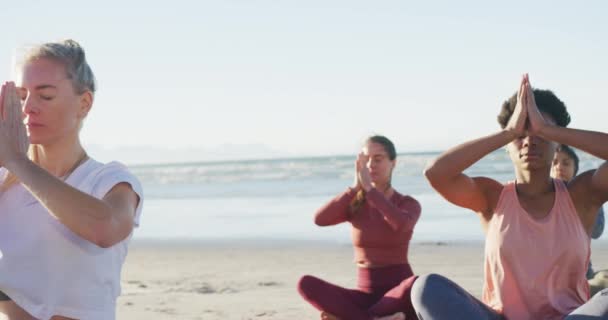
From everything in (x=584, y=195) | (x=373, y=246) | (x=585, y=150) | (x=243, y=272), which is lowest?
(x=243, y=272)

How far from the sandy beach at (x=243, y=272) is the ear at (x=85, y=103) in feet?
15.5

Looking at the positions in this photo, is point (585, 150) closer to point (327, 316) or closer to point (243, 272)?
point (327, 316)

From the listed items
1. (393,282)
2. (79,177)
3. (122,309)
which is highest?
(79,177)

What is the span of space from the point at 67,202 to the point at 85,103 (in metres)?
0.48

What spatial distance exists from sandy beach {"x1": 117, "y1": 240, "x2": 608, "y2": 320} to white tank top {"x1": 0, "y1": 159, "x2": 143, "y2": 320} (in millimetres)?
4678

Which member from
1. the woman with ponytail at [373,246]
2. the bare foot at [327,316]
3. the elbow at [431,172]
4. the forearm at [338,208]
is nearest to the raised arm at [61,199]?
the elbow at [431,172]

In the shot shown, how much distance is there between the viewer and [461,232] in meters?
13.4

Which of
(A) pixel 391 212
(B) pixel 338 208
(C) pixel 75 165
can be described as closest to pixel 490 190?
(A) pixel 391 212

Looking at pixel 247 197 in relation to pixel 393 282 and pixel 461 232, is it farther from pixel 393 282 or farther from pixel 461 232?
pixel 393 282

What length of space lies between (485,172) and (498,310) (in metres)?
25.0

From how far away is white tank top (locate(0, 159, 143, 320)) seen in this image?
3178 mm

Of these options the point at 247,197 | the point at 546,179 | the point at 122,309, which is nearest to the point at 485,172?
the point at 247,197

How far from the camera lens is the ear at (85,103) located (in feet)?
10.7

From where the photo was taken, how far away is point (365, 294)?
7023 mm
